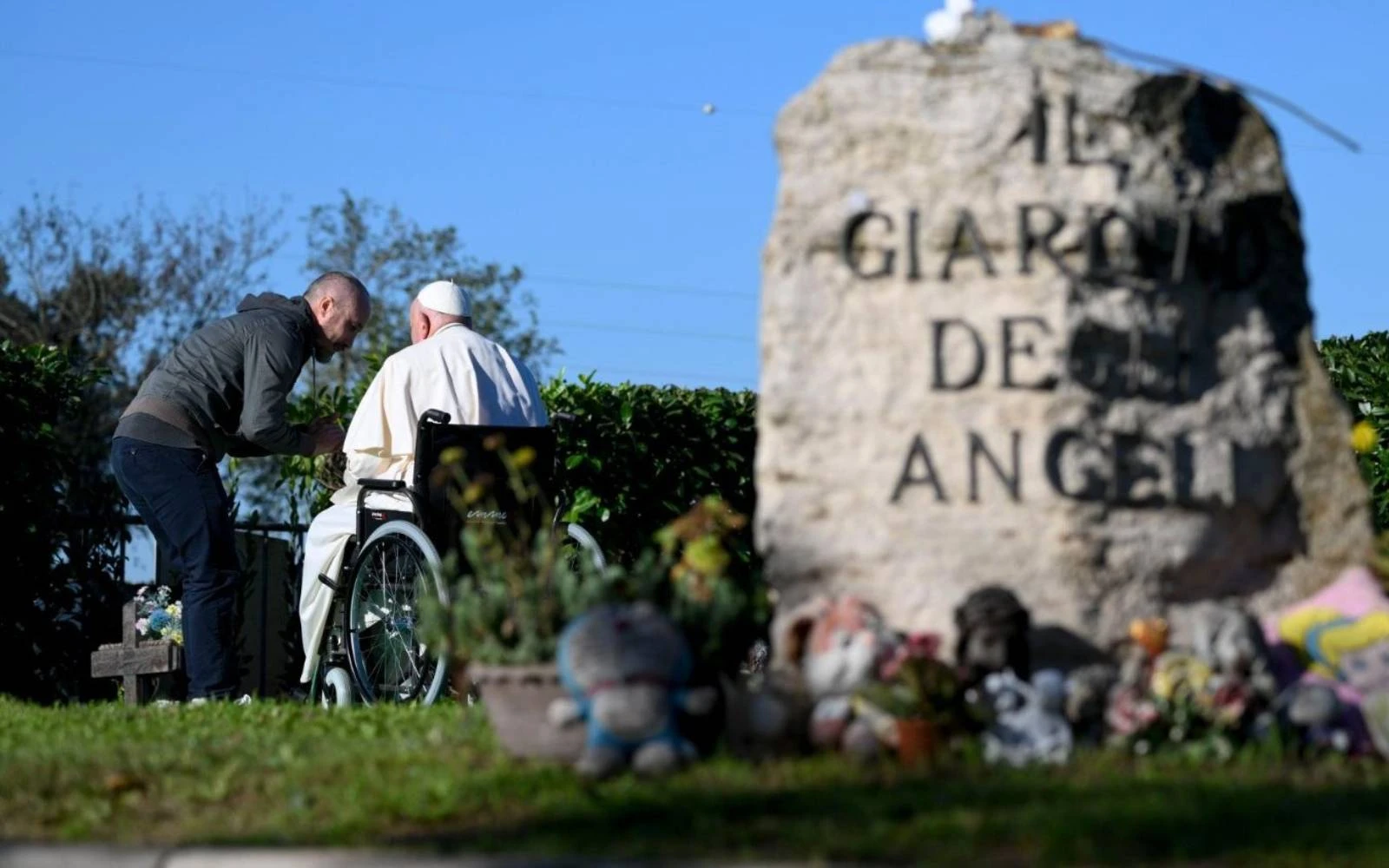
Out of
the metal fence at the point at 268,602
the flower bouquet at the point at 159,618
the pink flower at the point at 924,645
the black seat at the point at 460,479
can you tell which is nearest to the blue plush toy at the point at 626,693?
the pink flower at the point at 924,645

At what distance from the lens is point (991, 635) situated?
4.94 metres

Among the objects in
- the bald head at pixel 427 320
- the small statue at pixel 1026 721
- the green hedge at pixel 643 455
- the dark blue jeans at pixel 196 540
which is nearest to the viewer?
the small statue at pixel 1026 721

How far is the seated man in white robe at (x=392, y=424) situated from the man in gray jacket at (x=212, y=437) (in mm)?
202

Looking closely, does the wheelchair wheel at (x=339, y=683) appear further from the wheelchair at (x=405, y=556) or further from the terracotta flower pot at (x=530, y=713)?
the terracotta flower pot at (x=530, y=713)

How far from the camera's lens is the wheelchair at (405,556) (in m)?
7.60

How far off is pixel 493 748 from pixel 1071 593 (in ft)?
5.24

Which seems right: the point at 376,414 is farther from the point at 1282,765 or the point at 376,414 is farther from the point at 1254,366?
the point at 1282,765

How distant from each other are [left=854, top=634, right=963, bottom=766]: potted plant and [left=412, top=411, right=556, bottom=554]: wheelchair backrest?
2.94 metres

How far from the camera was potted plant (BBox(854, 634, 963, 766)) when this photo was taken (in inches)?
186

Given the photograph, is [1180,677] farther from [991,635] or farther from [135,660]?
[135,660]

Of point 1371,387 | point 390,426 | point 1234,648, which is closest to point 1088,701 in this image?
point 1234,648

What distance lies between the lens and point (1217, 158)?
564 centimetres

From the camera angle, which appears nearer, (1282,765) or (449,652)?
(1282,765)

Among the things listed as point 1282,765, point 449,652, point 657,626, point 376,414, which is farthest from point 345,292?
point 1282,765
